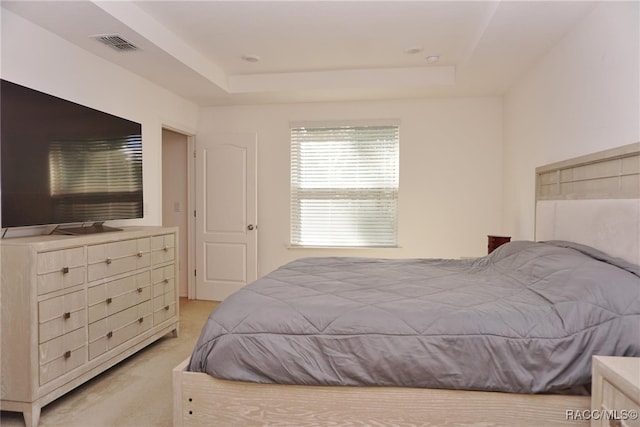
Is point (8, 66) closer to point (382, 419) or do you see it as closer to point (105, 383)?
point (105, 383)

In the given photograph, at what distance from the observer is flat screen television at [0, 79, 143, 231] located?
2.25 metres

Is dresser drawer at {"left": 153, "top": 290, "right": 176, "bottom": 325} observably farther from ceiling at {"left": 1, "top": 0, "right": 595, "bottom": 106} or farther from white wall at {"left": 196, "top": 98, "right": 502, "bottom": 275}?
ceiling at {"left": 1, "top": 0, "right": 595, "bottom": 106}

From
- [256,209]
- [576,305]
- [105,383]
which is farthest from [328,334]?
[256,209]

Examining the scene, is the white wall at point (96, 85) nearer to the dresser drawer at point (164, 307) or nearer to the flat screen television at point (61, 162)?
the flat screen television at point (61, 162)

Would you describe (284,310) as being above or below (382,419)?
above

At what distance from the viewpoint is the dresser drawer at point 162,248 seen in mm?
3191

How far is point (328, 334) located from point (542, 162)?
2538 millimetres

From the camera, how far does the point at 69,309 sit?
2365mm

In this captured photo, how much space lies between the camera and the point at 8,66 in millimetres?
2438

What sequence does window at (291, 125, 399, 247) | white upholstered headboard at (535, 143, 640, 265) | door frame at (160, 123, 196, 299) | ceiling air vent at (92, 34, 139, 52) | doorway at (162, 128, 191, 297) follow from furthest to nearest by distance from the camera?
1. doorway at (162, 128, 191, 297)
2. door frame at (160, 123, 196, 299)
3. window at (291, 125, 399, 247)
4. ceiling air vent at (92, 34, 139, 52)
5. white upholstered headboard at (535, 143, 640, 265)

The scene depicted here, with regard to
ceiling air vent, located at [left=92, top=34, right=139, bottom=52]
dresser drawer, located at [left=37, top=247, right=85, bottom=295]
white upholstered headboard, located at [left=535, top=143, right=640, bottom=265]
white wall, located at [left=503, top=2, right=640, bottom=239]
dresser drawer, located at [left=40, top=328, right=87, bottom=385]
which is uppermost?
ceiling air vent, located at [left=92, top=34, right=139, bottom=52]

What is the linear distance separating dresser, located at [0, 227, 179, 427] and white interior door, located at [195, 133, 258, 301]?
1487mm

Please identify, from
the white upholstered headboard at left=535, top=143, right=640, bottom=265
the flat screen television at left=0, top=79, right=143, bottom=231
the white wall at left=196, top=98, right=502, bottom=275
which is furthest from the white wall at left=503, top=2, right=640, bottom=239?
the flat screen television at left=0, top=79, right=143, bottom=231

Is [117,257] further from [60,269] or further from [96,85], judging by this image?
[96,85]
